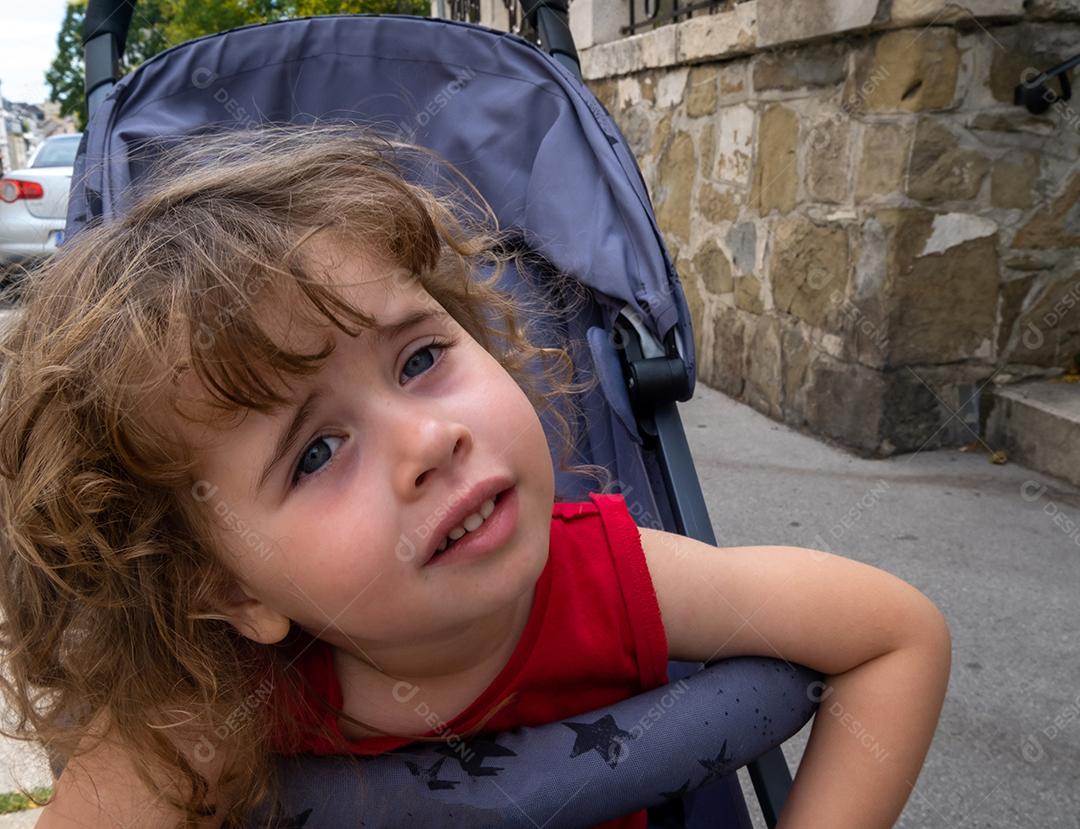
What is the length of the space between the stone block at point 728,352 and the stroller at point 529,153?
6.15 feet

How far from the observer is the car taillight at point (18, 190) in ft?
21.5

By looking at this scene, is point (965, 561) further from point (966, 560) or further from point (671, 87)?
point (671, 87)

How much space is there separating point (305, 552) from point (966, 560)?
6.23ft

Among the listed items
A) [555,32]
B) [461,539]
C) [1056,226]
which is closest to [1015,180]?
[1056,226]

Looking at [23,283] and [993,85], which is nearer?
[23,283]

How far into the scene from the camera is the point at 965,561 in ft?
7.43

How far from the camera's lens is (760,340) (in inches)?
127

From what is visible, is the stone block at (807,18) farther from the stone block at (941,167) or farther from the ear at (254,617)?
the ear at (254,617)

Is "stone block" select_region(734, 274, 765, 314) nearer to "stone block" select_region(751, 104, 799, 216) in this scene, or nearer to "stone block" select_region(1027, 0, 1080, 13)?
"stone block" select_region(751, 104, 799, 216)

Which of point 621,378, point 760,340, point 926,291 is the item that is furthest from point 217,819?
point 760,340

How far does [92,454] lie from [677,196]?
320 cm

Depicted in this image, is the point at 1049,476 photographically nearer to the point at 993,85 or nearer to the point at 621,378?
the point at 993,85

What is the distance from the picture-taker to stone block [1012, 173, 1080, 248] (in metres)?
2.56

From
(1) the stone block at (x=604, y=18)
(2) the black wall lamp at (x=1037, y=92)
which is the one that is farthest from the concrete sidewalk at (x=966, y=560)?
(1) the stone block at (x=604, y=18)
